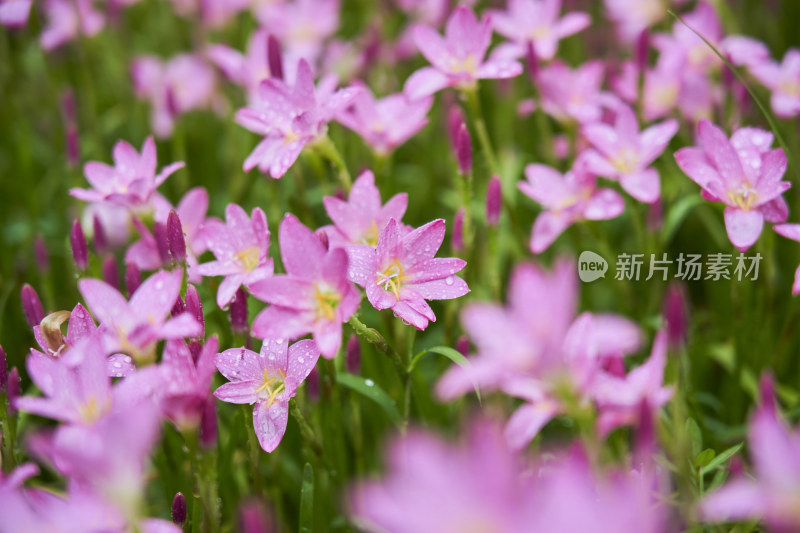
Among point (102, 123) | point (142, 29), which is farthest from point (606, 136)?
point (142, 29)

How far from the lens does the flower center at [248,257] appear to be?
1.58 m

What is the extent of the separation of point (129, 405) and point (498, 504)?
604 mm

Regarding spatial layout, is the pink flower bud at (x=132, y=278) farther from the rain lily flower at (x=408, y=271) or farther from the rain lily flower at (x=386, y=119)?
the rain lily flower at (x=386, y=119)

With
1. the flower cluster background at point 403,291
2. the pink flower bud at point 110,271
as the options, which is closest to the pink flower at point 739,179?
Answer: the flower cluster background at point 403,291

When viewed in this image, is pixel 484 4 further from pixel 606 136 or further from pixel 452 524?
pixel 452 524

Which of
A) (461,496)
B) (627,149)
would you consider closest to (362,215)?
(627,149)

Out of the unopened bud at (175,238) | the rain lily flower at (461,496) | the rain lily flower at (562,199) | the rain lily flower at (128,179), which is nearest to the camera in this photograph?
the rain lily flower at (461,496)

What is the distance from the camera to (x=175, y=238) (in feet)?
4.91

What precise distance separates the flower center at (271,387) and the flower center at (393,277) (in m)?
0.26

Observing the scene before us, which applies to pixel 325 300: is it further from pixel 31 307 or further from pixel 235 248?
pixel 31 307

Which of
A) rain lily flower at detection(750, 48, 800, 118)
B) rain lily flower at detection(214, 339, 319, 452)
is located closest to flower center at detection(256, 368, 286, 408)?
rain lily flower at detection(214, 339, 319, 452)

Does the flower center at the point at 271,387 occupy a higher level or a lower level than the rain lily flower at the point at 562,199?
lower

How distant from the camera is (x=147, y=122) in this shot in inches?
127

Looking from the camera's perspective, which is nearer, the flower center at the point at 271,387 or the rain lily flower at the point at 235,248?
the flower center at the point at 271,387
